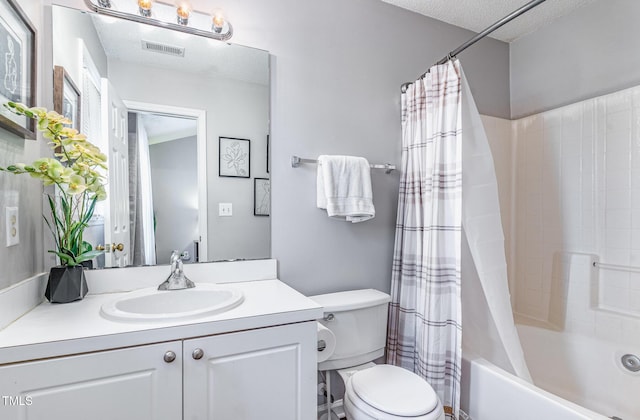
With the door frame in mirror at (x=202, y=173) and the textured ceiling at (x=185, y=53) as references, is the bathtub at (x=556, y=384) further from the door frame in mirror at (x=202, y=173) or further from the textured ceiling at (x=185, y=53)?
the textured ceiling at (x=185, y=53)

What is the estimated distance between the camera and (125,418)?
90cm

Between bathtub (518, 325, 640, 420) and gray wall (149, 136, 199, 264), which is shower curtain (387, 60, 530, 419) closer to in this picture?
bathtub (518, 325, 640, 420)

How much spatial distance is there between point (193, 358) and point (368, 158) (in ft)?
4.38

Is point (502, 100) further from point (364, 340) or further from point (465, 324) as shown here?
point (364, 340)

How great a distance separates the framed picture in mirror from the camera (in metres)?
1.25

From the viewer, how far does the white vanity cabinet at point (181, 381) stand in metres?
0.82

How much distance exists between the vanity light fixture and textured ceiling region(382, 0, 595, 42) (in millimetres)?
1031

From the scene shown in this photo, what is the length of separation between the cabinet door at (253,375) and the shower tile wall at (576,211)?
1752 mm

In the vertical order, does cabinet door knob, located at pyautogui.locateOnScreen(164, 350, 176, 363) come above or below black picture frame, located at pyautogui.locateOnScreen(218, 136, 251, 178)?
below

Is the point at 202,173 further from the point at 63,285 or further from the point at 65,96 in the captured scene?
the point at 63,285

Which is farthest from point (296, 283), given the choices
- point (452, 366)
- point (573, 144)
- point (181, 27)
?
point (573, 144)

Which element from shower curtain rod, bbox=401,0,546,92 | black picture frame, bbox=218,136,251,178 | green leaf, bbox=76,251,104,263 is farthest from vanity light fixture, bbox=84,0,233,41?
shower curtain rod, bbox=401,0,546,92

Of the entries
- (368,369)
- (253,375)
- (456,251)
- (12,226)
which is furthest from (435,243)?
(12,226)

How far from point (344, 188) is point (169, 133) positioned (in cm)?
85
